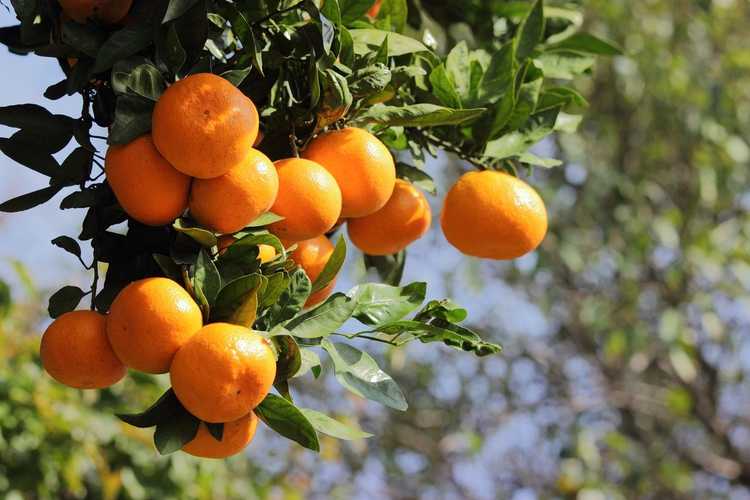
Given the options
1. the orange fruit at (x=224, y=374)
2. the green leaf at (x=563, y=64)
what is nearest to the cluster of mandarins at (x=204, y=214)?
the orange fruit at (x=224, y=374)

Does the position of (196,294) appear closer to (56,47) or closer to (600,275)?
(56,47)

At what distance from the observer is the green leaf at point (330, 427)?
84 cm

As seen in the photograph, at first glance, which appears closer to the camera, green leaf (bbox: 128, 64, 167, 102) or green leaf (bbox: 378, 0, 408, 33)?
green leaf (bbox: 128, 64, 167, 102)

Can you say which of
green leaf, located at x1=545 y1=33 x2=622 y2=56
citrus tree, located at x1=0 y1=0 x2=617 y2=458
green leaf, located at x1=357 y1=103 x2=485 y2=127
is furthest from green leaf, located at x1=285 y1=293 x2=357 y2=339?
green leaf, located at x1=545 y1=33 x2=622 y2=56

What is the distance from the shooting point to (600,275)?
13.1 ft

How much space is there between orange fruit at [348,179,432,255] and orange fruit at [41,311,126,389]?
1.06ft

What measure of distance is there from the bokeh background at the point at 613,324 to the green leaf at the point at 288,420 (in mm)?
1766

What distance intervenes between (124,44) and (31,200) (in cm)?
19

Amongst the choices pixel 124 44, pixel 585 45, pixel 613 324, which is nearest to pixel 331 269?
pixel 124 44

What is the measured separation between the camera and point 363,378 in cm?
86

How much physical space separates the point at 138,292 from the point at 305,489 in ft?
12.6

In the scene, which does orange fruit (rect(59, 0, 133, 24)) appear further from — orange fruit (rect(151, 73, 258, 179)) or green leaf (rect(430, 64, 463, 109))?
green leaf (rect(430, 64, 463, 109))

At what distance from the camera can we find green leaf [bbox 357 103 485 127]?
94cm

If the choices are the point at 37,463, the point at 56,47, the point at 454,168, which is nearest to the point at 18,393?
the point at 37,463
